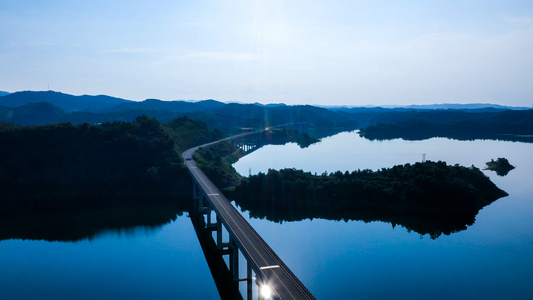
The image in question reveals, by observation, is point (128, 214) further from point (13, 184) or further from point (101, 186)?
point (13, 184)

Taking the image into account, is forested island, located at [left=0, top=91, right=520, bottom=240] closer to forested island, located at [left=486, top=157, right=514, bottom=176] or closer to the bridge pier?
the bridge pier

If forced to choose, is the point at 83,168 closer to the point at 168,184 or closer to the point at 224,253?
the point at 168,184

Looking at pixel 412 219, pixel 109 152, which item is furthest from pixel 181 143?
pixel 412 219

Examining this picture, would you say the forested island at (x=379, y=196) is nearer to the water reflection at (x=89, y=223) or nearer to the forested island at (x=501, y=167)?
the water reflection at (x=89, y=223)

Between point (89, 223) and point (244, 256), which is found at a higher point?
point (244, 256)

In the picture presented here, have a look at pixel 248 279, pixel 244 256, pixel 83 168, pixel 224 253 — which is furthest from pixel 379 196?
pixel 83 168

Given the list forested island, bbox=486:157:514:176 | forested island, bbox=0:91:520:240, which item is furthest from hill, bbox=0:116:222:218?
forested island, bbox=486:157:514:176
